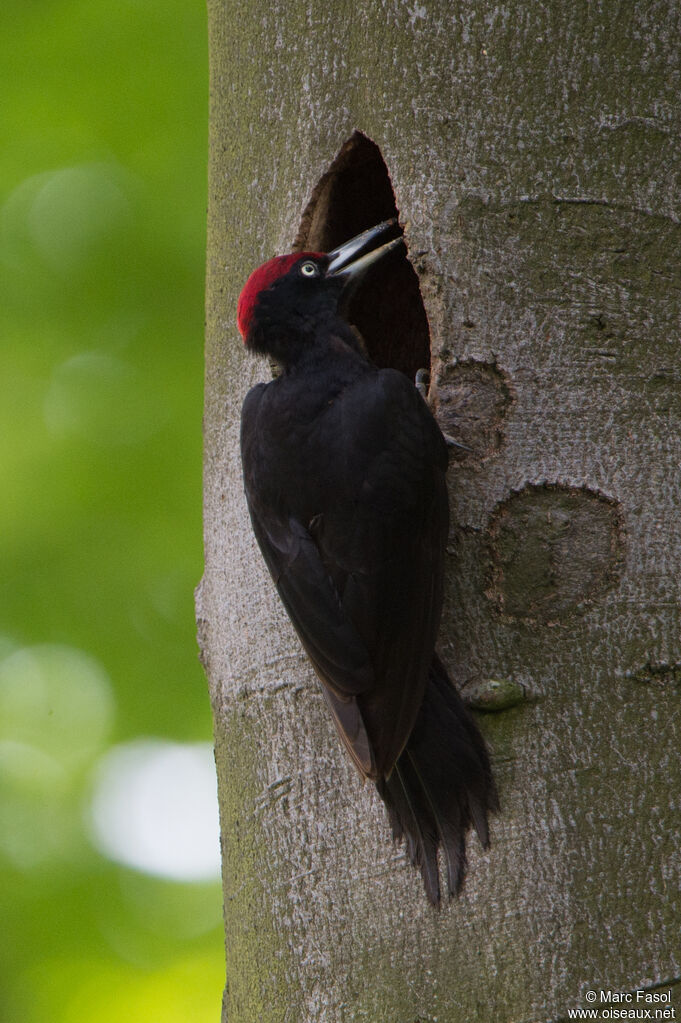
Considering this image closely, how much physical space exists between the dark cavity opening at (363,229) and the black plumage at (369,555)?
Result: 10cm

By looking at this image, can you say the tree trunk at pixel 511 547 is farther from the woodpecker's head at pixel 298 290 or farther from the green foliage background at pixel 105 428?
the green foliage background at pixel 105 428

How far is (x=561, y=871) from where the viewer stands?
5.90ft

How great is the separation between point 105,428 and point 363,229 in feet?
6.51

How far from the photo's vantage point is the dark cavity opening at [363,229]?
8.07ft

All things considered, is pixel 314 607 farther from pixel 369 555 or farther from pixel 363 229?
pixel 363 229

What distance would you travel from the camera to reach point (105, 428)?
459 cm

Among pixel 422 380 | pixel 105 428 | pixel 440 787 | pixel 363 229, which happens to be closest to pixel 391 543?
pixel 440 787

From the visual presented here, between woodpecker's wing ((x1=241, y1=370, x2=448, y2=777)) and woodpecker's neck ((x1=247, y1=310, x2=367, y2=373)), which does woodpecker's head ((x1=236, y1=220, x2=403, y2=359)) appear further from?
woodpecker's wing ((x1=241, y1=370, x2=448, y2=777))

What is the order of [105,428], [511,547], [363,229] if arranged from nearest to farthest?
A: 1. [511,547]
2. [363,229]
3. [105,428]

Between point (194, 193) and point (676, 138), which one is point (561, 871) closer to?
point (676, 138)

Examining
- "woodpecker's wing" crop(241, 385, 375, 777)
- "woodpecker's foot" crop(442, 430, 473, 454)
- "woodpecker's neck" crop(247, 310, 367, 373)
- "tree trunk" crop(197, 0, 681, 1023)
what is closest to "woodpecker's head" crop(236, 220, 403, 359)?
"woodpecker's neck" crop(247, 310, 367, 373)

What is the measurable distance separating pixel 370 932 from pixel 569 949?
357 millimetres

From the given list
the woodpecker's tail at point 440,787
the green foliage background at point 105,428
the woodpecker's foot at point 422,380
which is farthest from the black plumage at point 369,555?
the green foliage background at point 105,428

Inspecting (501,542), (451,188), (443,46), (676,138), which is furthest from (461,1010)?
(443,46)
